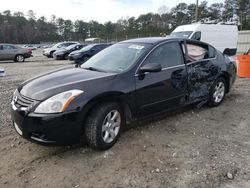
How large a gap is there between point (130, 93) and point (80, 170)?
51.0 inches

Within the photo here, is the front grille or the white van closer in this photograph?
the front grille

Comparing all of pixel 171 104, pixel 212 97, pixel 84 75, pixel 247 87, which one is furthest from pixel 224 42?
pixel 84 75

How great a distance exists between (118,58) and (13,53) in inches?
658

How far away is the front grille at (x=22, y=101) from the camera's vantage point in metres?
3.11

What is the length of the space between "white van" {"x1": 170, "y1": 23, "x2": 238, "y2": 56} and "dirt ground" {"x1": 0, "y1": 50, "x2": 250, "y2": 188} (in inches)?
458

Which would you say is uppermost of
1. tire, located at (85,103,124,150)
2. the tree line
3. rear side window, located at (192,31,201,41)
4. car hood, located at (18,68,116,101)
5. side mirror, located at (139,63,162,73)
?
the tree line

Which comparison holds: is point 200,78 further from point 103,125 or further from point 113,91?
point 103,125

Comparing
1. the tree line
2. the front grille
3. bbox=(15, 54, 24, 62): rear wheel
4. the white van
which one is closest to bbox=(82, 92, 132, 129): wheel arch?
the front grille

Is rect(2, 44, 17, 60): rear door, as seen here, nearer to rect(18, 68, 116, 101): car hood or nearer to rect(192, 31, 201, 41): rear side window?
rect(192, 31, 201, 41): rear side window

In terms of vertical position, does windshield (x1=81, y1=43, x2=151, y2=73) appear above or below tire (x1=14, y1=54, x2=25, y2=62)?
above

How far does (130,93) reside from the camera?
364 centimetres

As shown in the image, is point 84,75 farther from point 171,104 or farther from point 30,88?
point 171,104

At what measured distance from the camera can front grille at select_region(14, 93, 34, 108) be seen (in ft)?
10.2

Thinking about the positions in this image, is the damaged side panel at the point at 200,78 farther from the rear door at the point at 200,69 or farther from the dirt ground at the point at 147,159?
the dirt ground at the point at 147,159
